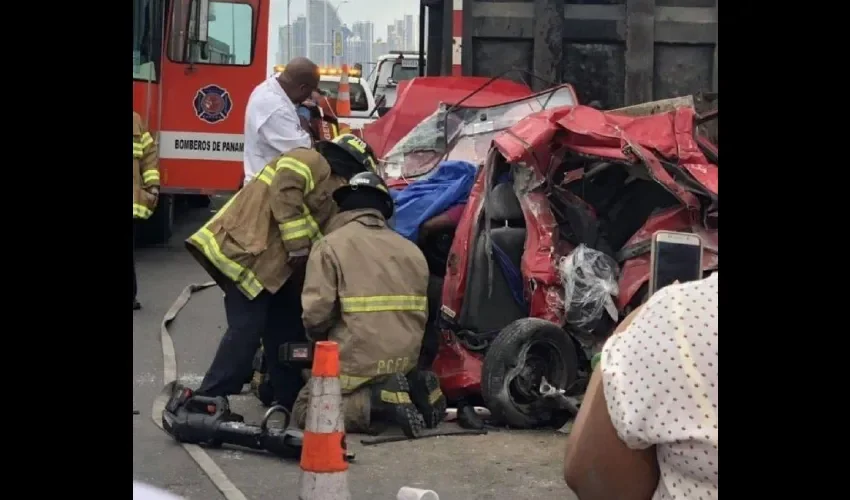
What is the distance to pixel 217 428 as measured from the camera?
5.44 m

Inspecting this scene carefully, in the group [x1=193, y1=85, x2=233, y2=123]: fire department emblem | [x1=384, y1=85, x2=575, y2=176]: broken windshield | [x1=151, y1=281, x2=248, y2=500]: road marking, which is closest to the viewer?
[x1=151, y1=281, x2=248, y2=500]: road marking

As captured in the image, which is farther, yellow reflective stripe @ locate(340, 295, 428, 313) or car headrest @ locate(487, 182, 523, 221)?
car headrest @ locate(487, 182, 523, 221)

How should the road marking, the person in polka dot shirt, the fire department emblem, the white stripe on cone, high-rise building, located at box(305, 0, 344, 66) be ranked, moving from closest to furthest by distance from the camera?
the person in polka dot shirt, the white stripe on cone, the road marking, the fire department emblem, high-rise building, located at box(305, 0, 344, 66)

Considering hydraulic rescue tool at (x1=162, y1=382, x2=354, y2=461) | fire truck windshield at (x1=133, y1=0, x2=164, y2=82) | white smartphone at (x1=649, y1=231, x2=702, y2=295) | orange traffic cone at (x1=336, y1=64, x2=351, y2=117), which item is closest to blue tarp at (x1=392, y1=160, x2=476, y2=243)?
hydraulic rescue tool at (x1=162, y1=382, x2=354, y2=461)

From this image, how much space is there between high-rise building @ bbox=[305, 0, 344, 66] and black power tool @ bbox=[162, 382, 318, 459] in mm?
43590

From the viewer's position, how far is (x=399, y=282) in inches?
225

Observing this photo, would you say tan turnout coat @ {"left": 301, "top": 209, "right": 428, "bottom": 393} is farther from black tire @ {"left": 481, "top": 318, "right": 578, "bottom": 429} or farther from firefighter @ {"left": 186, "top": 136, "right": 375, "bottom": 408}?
black tire @ {"left": 481, "top": 318, "right": 578, "bottom": 429}

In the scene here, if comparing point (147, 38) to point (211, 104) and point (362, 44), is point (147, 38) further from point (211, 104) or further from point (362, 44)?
point (362, 44)

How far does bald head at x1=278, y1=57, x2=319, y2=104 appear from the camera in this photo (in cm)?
727

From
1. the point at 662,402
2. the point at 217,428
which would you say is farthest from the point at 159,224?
the point at 662,402

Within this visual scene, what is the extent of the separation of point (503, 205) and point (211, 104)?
6822 mm
